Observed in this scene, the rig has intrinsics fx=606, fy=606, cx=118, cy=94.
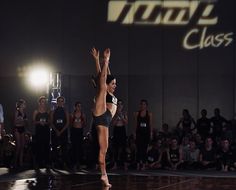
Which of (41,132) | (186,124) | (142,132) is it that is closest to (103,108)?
(142,132)

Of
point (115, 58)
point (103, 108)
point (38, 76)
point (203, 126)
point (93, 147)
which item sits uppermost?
point (115, 58)

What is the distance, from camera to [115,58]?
1811cm

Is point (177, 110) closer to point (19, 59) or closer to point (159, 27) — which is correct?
point (159, 27)

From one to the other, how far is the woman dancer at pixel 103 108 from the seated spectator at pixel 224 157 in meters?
5.38

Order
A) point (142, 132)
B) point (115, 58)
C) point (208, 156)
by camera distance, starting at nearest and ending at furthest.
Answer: point (142, 132) → point (208, 156) → point (115, 58)

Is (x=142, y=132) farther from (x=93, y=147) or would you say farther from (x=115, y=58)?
(x=115, y=58)

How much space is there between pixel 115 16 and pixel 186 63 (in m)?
2.54

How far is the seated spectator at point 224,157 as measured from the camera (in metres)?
14.1

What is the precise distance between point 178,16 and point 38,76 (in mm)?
4522

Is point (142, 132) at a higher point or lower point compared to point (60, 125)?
lower

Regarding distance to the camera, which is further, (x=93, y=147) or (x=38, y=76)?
(x=38, y=76)

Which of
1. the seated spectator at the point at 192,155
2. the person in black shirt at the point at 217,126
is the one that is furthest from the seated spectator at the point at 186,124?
the seated spectator at the point at 192,155

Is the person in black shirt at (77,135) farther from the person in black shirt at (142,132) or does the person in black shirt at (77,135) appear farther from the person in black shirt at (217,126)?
the person in black shirt at (217,126)

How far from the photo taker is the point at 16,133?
1395cm
